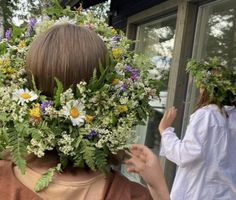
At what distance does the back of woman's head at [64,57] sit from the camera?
145cm

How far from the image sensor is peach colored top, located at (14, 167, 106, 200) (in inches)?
57.6

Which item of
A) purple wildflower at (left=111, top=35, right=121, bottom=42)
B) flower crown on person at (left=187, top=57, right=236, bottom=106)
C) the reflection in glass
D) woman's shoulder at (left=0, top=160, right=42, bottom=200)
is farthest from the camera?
the reflection in glass

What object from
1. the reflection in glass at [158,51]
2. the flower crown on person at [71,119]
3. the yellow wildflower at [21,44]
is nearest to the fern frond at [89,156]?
the flower crown on person at [71,119]

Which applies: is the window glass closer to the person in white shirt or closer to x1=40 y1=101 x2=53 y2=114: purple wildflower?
the person in white shirt

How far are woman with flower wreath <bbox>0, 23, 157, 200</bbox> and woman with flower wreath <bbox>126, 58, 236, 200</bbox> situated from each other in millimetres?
2031

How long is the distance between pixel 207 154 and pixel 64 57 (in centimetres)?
230

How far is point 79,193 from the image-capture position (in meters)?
1.48

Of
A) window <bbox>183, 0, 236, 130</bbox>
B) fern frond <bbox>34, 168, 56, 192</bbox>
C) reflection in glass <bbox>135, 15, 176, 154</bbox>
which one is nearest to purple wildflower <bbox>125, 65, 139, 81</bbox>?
fern frond <bbox>34, 168, 56, 192</bbox>

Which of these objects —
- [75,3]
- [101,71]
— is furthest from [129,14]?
[101,71]

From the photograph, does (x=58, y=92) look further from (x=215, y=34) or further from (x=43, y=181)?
(x=215, y=34)

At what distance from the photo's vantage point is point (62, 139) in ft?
5.02

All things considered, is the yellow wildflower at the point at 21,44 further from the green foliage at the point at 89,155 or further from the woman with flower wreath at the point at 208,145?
the woman with flower wreath at the point at 208,145

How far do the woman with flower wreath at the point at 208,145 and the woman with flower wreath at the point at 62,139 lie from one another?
2031 mm

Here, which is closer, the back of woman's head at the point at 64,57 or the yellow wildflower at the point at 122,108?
the back of woman's head at the point at 64,57
